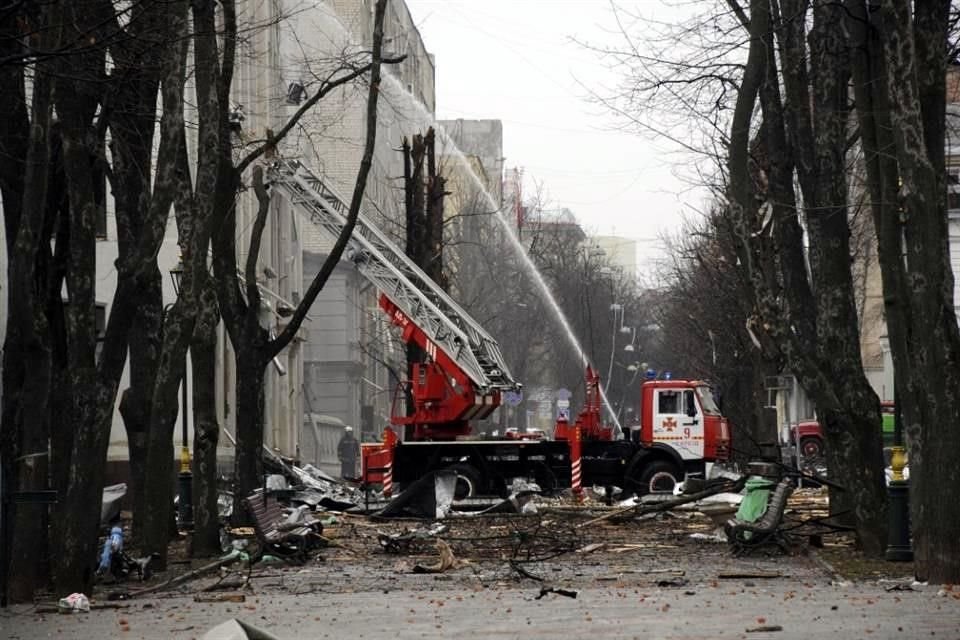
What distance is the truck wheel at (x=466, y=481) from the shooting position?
33844mm

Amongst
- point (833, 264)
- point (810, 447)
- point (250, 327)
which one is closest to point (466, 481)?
point (250, 327)

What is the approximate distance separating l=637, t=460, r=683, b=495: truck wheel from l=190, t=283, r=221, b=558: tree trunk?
1493 centimetres

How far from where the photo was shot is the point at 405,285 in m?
35.1

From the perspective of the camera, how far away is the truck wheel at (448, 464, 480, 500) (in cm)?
3384

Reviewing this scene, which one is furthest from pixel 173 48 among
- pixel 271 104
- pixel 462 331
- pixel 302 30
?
pixel 302 30

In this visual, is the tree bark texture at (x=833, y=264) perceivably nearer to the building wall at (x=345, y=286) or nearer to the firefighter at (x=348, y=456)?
the firefighter at (x=348, y=456)

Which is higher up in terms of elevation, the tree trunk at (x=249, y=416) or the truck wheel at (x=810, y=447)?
the tree trunk at (x=249, y=416)

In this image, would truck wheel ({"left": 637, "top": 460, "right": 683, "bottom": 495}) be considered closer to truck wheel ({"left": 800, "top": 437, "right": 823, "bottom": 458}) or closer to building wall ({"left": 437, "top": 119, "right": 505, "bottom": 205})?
truck wheel ({"left": 800, "top": 437, "right": 823, "bottom": 458})

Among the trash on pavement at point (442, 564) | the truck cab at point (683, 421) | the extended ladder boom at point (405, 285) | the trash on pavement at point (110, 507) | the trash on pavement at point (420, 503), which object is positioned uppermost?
the extended ladder boom at point (405, 285)

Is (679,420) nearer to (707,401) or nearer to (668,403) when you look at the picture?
(668,403)

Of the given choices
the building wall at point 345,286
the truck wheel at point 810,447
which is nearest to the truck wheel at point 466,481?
the truck wheel at point 810,447

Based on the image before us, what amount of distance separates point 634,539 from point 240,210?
26.2 m

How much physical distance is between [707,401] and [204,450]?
57.5 ft

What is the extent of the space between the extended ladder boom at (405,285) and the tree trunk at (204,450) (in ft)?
41.9
